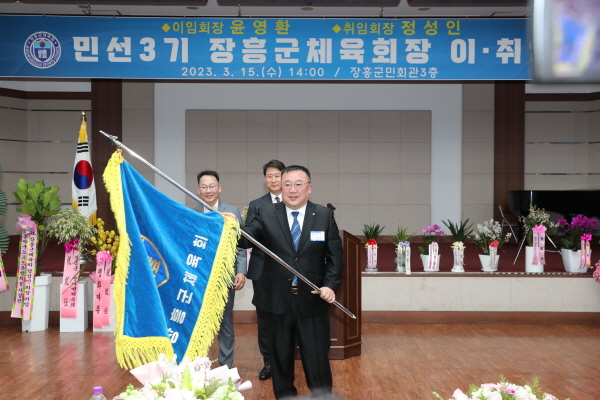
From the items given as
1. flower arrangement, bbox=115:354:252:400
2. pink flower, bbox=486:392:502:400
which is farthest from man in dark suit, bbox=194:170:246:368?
pink flower, bbox=486:392:502:400

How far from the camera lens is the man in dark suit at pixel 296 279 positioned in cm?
325

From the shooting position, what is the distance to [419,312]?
5957mm

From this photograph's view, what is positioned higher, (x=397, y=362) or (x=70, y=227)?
(x=70, y=227)

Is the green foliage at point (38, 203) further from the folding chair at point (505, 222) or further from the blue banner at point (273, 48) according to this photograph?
the folding chair at point (505, 222)

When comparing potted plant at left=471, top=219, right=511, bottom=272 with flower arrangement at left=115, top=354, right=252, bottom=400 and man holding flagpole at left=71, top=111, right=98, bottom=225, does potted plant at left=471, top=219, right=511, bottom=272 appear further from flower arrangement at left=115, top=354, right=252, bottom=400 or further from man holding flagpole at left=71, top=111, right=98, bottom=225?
flower arrangement at left=115, top=354, right=252, bottom=400

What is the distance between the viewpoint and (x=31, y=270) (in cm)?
559

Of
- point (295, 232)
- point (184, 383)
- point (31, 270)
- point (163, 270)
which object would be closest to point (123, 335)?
point (163, 270)

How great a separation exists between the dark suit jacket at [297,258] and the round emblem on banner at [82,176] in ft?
11.3

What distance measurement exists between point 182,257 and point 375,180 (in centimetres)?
799

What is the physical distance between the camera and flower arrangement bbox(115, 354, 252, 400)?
1.41 m

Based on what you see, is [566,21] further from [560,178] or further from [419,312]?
[560,178]

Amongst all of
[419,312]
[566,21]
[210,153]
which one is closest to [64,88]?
[210,153]

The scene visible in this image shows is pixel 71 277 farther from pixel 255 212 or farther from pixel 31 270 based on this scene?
A: pixel 255 212

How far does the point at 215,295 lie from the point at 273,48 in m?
3.22
